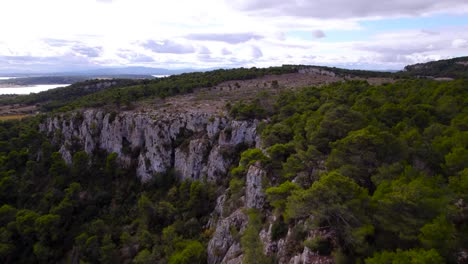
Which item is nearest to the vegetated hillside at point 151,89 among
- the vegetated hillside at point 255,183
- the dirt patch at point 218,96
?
the dirt patch at point 218,96

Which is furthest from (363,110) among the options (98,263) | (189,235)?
(98,263)

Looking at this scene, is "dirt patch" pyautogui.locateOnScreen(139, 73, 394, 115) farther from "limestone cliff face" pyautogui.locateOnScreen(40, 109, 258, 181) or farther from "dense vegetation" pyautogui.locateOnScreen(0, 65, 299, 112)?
"limestone cliff face" pyautogui.locateOnScreen(40, 109, 258, 181)

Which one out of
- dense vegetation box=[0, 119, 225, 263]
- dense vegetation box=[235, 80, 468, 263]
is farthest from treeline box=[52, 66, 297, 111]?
dense vegetation box=[235, 80, 468, 263]

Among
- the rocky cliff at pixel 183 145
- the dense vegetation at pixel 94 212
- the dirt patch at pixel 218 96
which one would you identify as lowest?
the dense vegetation at pixel 94 212

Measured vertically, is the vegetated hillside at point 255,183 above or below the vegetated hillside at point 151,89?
below

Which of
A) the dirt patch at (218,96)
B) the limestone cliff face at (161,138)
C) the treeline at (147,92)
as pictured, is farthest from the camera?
the treeline at (147,92)

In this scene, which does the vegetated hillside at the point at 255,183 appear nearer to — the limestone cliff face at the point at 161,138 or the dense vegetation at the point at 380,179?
the dense vegetation at the point at 380,179
